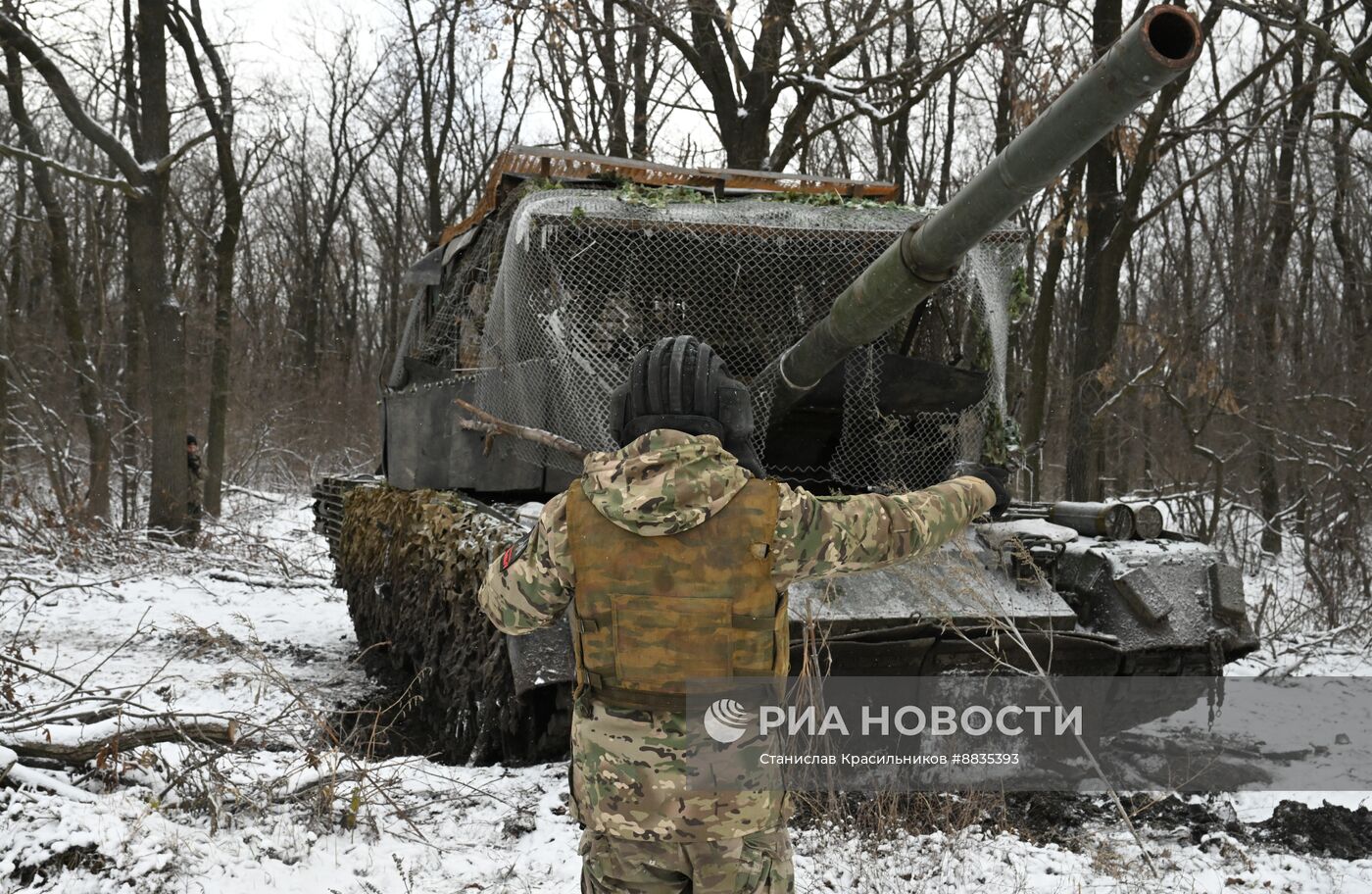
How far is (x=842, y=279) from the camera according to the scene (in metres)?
5.40

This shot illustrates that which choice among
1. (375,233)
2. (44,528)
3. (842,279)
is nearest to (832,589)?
(842,279)

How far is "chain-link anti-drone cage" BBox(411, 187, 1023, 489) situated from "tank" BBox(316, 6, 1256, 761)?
0.04 feet

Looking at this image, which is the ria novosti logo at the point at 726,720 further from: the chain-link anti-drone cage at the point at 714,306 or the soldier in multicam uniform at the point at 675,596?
the chain-link anti-drone cage at the point at 714,306

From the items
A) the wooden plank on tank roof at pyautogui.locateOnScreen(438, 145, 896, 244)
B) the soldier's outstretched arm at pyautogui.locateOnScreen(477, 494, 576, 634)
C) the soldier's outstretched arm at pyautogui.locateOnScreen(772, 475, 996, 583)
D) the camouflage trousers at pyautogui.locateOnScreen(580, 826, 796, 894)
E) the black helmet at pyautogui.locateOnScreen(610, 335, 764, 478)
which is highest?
the wooden plank on tank roof at pyautogui.locateOnScreen(438, 145, 896, 244)

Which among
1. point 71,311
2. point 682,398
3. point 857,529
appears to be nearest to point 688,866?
point 857,529

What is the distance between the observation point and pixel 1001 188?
3.23 metres

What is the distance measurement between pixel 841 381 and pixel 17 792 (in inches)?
141

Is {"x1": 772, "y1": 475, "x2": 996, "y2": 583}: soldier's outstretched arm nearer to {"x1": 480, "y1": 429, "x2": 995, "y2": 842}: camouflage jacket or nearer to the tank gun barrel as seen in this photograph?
{"x1": 480, "y1": 429, "x2": 995, "y2": 842}: camouflage jacket

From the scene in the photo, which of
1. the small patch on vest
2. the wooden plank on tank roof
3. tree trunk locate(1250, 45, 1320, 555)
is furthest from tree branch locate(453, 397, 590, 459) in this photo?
tree trunk locate(1250, 45, 1320, 555)

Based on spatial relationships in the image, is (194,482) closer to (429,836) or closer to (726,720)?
(429,836)

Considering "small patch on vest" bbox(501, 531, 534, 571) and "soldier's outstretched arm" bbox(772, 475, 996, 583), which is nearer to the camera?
"soldier's outstretched arm" bbox(772, 475, 996, 583)

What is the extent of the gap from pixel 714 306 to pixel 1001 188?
2.14m

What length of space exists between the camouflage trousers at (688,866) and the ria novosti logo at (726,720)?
198 millimetres

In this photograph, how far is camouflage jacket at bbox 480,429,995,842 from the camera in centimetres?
211
